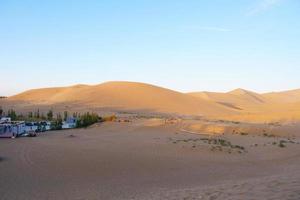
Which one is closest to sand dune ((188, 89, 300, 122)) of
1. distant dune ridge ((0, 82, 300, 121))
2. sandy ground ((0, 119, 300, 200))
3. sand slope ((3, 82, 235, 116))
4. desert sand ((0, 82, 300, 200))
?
distant dune ridge ((0, 82, 300, 121))

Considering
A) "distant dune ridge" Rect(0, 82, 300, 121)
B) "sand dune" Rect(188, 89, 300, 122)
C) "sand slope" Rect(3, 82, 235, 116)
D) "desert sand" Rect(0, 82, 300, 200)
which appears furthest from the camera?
Result: "sand dune" Rect(188, 89, 300, 122)

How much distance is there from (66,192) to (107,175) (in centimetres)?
307

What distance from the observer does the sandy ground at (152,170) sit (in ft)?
37.8

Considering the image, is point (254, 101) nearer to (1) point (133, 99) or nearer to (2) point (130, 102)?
(1) point (133, 99)

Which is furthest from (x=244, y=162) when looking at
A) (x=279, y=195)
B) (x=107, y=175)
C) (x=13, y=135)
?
(x=13, y=135)

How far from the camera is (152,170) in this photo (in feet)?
56.8

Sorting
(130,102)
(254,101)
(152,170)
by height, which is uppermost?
(254,101)

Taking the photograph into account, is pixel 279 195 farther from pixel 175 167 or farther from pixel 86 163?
pixel 86 163

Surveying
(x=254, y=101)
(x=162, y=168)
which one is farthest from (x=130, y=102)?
(x=162, y=168)

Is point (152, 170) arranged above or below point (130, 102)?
below

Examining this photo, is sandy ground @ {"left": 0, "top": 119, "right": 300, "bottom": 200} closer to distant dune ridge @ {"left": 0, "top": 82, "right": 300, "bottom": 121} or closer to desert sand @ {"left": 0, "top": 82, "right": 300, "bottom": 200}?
desert sand @ {"left": 0, "top": 82, "right": 300, "bottom": 200}

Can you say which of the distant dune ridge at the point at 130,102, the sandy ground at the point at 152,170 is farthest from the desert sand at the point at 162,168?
the distant dune ridge at the point at 130,102

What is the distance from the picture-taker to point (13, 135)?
3142 centimetres

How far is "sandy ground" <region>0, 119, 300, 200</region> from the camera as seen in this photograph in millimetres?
11523
